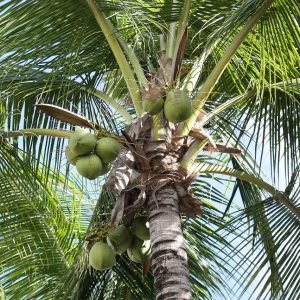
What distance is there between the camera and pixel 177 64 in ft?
14.3

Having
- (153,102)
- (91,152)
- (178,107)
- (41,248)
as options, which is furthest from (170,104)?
(41,248)

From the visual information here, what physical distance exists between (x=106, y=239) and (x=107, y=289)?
1571mm

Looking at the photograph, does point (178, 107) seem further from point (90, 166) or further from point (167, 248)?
point (167, 248)

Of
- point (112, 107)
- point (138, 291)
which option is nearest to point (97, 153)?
point (112, 107)

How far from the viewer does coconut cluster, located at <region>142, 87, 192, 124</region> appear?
148 inches

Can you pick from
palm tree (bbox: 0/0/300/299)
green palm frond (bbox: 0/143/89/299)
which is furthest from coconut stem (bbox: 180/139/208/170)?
green palm frond (bbox: 0/143/89/299)

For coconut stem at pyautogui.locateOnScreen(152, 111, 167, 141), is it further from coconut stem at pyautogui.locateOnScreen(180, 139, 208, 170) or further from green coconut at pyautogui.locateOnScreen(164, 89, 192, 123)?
green coconut at pyautogui.locateOnScreen(164, 89, 192, 123)

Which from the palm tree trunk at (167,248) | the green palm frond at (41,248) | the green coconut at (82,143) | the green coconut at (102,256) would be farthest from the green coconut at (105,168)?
the green palm frond at (41,248)

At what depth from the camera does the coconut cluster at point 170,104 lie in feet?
12.3

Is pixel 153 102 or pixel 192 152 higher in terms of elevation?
pixel 153 102

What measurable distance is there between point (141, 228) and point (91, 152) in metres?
0.59

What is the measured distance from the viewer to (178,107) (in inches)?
147

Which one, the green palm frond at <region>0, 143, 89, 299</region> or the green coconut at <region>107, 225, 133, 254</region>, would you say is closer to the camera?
the green coconut at <region>107, 225, 133, 254</region>

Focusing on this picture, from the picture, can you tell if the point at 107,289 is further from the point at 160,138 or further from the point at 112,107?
the point at 160,138
